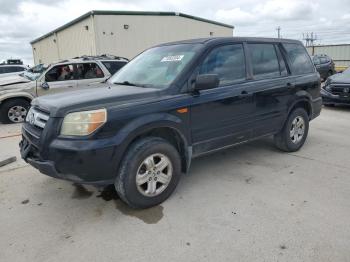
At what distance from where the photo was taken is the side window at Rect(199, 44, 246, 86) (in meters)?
3.91

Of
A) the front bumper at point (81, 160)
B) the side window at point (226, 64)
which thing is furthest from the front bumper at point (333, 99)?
the front bumper at point (81, 160)

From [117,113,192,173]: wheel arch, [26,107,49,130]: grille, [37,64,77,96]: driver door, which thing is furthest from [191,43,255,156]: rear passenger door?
[37,64,77,96]: driver door

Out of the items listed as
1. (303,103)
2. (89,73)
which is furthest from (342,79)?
(89,73)

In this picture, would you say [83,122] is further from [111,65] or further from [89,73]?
[111,65]

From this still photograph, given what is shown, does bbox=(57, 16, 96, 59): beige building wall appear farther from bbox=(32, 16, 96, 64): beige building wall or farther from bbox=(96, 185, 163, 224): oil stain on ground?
bbox=(96, 185, 163, 224): oil stain on ground

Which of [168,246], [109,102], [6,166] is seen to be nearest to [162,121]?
[109,102]

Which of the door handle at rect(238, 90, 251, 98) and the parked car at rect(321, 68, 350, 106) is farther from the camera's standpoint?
the parked car at rect(321, 68, 350, 106)

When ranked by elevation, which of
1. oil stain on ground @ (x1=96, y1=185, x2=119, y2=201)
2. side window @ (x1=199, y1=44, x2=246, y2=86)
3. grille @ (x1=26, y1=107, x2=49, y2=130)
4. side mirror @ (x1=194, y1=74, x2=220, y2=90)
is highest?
side window @ (x1=199, y1=44, x2=246, y2=86)

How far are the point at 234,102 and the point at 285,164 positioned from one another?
1.39 metres

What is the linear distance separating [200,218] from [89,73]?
621cm

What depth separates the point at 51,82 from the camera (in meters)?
8.18

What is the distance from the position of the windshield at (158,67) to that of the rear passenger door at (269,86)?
104cm

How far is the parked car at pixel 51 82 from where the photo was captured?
26.9 ft

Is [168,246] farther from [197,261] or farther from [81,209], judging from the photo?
[81,209]
